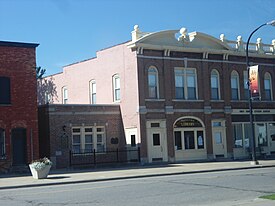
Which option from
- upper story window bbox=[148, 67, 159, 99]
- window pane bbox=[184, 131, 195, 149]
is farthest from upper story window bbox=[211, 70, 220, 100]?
upper story window bbox=[148, 67, 159, 99]

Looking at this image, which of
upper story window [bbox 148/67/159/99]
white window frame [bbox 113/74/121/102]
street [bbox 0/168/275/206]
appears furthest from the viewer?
white window frame [bbox 113/74/121/102]

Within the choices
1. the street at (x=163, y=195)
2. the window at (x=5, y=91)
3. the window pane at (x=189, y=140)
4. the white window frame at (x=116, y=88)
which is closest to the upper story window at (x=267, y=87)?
the window pane at (x=189, y=140)

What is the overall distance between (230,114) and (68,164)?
13787mm

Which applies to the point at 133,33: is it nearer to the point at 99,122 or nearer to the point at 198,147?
the point at 99,122

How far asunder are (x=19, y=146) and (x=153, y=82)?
1067cm

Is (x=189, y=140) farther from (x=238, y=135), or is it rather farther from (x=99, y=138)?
(x=99, y=138)

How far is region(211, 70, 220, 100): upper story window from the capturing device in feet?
122

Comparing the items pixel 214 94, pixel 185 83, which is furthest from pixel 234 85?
pixel 185 83

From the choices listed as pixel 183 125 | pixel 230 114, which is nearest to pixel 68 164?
pixel 183 125

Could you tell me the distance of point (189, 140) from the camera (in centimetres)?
3553

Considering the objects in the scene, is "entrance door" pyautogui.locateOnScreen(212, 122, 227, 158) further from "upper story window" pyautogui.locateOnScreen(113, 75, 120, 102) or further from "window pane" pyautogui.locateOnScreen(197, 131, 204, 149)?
"upper story window" pyautogui.locateOnScreen(113, 75, 120, 102)

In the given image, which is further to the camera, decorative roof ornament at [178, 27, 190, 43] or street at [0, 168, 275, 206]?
decorative roof ornament at [178, 27, 190, 43]

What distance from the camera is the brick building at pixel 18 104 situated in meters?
28.3

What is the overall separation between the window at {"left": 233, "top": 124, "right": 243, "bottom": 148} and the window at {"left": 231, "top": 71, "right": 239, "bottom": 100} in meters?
2.32
